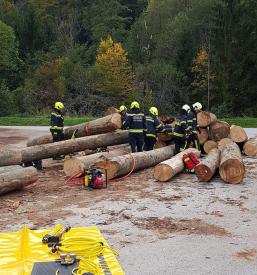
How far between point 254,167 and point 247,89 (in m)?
27.2

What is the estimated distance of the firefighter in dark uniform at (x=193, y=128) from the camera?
42.6 feet

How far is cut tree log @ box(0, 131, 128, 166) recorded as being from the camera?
36.8 ft

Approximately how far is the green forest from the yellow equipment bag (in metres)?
28.7

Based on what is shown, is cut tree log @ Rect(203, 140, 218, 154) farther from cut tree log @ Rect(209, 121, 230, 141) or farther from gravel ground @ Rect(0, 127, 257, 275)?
gravel ground @ Rect(0, 127, 257, 275)

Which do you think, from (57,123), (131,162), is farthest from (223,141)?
(57,123)

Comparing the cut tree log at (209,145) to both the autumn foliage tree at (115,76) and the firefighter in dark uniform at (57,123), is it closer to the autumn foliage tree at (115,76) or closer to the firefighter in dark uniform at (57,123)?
the firefighter in dark uniform at (57,123)

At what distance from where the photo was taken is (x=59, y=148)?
1296 cm

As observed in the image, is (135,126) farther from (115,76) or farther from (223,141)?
(115,76)

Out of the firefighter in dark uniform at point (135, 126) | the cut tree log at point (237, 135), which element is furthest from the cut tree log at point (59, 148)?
the cut tree log at point (237, 135)

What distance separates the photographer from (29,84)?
43000 mm

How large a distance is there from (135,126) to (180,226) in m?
6.05

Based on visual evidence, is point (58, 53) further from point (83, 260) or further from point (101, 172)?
point (83, 260)

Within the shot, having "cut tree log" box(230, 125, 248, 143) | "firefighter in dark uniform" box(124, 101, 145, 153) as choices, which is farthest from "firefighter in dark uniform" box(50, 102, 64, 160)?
"cut tree log" box(230, 125, 248, 143)

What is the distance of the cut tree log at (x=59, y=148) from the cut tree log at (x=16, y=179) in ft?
3.69
